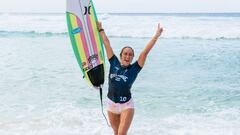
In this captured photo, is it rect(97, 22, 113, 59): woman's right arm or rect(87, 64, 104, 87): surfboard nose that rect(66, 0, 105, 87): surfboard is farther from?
rect(97, 22, 113, 59): woman's right arm

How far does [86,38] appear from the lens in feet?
15.7

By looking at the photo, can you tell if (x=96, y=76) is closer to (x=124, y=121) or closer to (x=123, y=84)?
(x=123, y=84)

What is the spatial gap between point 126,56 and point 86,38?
961 mm

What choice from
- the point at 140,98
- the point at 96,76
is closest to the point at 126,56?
the point at 96,76

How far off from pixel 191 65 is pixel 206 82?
3.27m

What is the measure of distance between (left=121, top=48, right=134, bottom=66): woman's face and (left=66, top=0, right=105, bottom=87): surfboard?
87cm

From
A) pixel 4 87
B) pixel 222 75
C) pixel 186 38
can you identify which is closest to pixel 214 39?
pixel 186 38

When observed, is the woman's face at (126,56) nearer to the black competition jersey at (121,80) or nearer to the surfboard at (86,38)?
the black competition jersey at (121,80)

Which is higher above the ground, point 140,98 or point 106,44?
point 106,44

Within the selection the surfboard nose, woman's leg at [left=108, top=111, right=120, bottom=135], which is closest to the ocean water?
the surfboard nose

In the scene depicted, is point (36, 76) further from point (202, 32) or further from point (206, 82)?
point (202, 32)

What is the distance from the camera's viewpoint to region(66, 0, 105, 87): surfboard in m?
4.74

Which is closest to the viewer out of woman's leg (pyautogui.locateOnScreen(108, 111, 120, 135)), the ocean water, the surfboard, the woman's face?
the woman's face

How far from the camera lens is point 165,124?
22.0 ft
